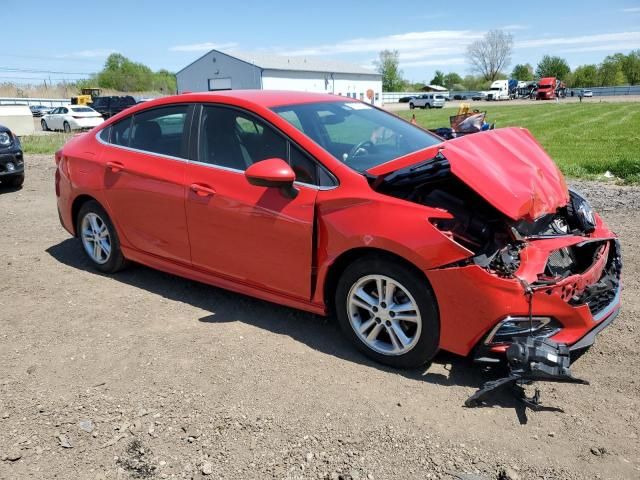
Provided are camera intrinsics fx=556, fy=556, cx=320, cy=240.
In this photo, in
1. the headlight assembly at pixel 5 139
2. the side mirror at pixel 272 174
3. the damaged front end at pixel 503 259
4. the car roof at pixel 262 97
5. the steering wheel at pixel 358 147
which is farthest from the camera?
the headlight assembly at pixel 5 139

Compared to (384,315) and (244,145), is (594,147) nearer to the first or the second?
(244,145)

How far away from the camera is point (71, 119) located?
Result: 30.7m

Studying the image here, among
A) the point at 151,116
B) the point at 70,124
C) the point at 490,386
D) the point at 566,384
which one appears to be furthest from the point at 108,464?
the point at 70,124

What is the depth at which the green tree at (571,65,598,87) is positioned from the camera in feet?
337

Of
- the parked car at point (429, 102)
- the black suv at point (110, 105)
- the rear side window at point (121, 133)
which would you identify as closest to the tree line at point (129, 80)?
the parked car at point (429, 102)

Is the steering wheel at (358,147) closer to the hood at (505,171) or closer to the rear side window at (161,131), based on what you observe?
the hood at (505,171)

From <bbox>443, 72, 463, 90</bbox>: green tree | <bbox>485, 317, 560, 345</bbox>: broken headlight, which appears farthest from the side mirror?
<bbox>443, 72, 463, 90</bbox>: green tree

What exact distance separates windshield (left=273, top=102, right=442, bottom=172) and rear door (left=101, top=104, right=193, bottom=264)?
1005 mm

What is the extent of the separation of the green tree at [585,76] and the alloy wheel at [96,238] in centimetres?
11346

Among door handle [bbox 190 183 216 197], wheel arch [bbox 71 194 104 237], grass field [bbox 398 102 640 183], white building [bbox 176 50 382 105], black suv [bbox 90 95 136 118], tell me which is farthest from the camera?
white building [bbox 176 50 382 105]

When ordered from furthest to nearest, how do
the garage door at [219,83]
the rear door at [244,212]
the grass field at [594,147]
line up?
the garage door at [219,83]
the grass field at [594,147]
the rear door at [244,212]

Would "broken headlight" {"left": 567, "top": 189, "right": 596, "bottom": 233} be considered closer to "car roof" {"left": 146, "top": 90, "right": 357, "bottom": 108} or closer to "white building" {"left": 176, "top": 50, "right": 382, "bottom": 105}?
"car roof" {"left": 146, "top": 90, "right": 357, "bottom": 108}

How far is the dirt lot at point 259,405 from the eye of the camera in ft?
8.88

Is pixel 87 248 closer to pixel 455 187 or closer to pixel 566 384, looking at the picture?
pixel 455 187
